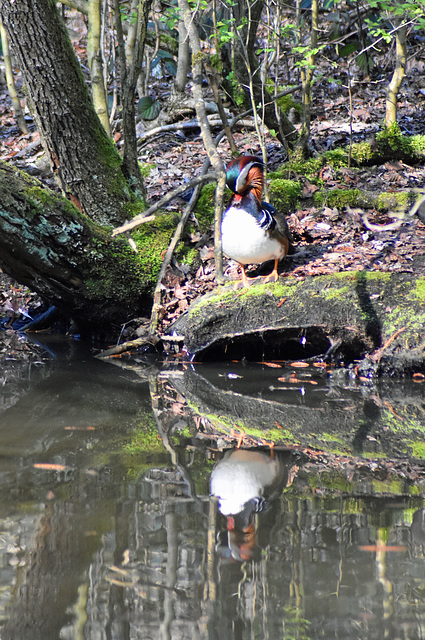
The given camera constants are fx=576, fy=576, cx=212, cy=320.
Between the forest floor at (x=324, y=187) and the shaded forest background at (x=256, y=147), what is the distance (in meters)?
0.02

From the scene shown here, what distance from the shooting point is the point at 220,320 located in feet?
15.4

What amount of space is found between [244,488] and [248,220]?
2625 millimetres

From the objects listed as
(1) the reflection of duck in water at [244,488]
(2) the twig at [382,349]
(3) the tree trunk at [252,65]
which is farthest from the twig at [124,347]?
(3) the tree trunk at [252,65]

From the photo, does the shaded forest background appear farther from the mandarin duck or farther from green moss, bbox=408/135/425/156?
the mandarin duck

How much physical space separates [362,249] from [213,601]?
14.1ft

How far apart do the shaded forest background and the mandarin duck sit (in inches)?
7.5

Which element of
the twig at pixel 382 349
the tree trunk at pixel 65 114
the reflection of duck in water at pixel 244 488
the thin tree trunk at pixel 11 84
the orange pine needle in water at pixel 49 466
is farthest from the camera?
the thin tree trunk at pixel 11 84

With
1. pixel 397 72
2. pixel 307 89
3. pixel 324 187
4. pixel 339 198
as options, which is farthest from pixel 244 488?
pixel 397 72

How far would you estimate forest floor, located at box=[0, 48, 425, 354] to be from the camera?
209 inches

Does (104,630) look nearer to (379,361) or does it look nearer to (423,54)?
(379,361)

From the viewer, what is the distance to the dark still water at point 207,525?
1590 millimetres

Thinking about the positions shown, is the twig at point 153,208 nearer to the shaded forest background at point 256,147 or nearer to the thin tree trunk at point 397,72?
the shaded forest background at point 256,147

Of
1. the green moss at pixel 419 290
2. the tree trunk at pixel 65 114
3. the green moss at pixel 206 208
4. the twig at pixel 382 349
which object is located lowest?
the twig at pixel 382 349

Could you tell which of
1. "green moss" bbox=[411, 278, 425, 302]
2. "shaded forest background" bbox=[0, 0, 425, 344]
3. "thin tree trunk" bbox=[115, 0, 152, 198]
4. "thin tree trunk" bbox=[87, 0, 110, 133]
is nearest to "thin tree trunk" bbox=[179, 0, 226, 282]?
"shaded forest background" bbox=[0, 0, 425, 344]
